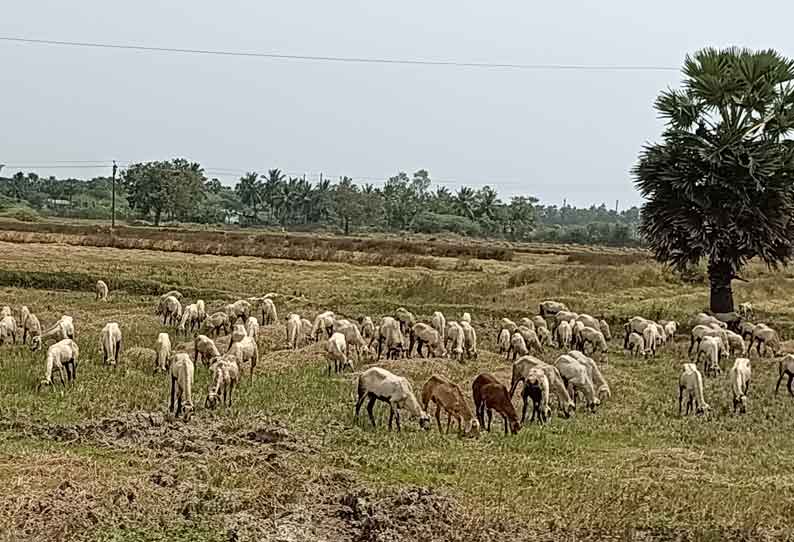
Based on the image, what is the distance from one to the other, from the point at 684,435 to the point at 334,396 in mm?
6057

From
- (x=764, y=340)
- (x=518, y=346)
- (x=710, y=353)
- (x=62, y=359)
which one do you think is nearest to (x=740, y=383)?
(x=710, y=353)

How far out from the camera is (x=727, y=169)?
28000mm

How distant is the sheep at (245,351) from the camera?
1748 centimetres

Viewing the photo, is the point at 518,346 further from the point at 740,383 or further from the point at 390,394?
the point at 390,394

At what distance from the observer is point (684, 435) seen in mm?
14297

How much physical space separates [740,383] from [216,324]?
528 inches

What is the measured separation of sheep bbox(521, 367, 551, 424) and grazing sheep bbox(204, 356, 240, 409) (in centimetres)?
501

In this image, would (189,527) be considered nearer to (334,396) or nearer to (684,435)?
(334,396)

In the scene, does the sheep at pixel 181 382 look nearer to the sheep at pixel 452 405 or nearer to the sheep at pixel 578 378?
the sheep at pixel 452 405

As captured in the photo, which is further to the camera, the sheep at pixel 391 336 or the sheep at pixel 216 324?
the sheep at pixel 216 324

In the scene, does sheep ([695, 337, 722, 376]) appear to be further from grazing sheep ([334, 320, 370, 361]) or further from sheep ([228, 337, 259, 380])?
sheep ([228, 337, 259, 380])

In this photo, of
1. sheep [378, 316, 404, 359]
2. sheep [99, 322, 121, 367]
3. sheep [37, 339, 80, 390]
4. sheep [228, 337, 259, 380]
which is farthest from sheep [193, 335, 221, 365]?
sheep [378, 316, 404, 359]

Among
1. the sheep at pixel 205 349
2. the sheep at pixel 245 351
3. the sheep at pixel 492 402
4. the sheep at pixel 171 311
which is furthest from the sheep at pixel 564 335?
the sheep at pixel 171 311

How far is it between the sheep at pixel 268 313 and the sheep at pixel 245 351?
8.51 metres
